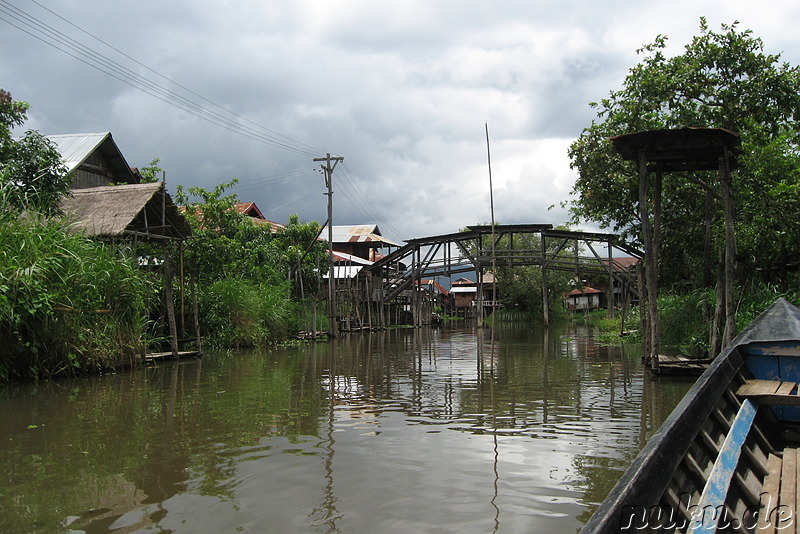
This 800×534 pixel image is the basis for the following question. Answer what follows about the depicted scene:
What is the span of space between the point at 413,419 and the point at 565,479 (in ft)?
8.87

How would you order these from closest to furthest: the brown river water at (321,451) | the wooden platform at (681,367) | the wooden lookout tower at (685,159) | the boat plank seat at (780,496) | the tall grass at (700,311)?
1. the boat plank seat at (780,496)
2. the brown river water at (321,451)
3. the wooden lookout tower at (685,159)
4. the wooden platform at (681,367)
5. the tall grass at (700,311)

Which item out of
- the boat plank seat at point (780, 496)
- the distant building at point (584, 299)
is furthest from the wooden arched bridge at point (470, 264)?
the distant building at point (584, 299)

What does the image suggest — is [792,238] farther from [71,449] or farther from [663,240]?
[71,449]

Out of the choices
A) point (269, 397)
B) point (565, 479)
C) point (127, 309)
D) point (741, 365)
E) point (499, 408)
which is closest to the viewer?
point (565, 479)

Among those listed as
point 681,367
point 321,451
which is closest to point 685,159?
point 681,367

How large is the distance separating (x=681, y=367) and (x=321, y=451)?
6591 mm

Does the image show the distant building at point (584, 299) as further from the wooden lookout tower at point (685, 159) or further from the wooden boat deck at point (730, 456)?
the wooden boat deck at point (730, 456)

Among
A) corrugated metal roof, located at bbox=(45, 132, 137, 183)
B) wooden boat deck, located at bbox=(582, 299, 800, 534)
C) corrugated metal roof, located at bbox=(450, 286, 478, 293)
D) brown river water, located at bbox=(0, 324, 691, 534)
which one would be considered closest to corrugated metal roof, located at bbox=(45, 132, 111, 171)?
corrugated metal roof, located at bbox=(45, 132, 137, 183)

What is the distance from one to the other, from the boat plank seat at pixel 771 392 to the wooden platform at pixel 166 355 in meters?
11.0

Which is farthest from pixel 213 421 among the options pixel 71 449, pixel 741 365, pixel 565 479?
pixel 741 365

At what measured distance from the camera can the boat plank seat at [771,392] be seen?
471cm

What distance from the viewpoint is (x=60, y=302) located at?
33.6 ft

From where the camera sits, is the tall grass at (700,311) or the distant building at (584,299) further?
the distant building at (584,299)

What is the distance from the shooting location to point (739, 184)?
13.2 meters
